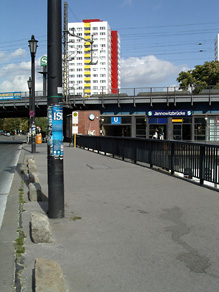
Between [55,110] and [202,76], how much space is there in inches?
2447

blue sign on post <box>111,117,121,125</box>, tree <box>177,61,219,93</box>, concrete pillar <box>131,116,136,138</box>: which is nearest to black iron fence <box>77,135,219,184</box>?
concrete pillar <box>131,116,136,138</box>

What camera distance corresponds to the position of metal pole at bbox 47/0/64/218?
5.88 m

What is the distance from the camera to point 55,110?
5.97 meters

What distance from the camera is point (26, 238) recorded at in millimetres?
5000

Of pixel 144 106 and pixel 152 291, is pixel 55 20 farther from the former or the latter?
pixel 144 106

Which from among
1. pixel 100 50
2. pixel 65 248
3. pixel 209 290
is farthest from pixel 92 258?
pixel 100 50

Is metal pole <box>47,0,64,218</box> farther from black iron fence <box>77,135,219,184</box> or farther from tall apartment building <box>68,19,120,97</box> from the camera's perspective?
tall apartment building <box>68,19,120,97</box>

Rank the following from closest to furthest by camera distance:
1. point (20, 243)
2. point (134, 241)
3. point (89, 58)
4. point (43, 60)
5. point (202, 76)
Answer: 1. point (20, 243)
2. point (134, 241)
3. point (202, 76)
4. point (43, 60)
5. point (89, 58)

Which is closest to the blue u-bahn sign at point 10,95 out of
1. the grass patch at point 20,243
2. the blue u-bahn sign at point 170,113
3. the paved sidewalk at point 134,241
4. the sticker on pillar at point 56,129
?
the blue u-bahn sign at point 170,113

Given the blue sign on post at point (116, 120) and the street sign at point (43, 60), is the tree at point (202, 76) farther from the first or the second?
the street sign at point (43, 60)

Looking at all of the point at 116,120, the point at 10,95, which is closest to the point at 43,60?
the point at 10,95

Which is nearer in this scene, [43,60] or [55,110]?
[55,110]

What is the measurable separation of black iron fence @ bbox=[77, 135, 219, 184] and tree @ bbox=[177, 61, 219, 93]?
48.7 meters

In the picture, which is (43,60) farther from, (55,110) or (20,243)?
(20,243)
